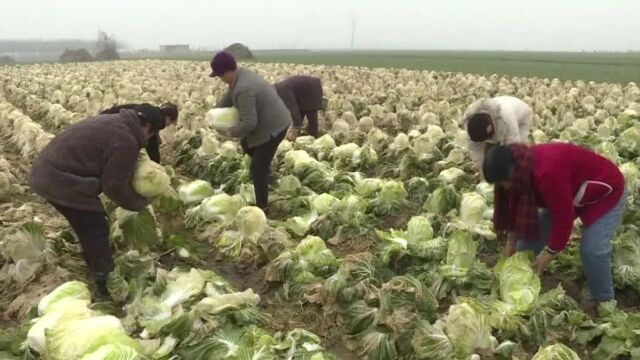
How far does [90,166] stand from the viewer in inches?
188

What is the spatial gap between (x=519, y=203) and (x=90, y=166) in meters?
3.35

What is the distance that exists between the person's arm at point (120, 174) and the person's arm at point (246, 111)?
1844mm

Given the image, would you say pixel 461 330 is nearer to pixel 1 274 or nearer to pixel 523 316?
pixel 523 316

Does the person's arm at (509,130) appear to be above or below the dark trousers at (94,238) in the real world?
above

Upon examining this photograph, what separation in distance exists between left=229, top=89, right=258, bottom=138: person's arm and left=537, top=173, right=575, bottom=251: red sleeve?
344 cm

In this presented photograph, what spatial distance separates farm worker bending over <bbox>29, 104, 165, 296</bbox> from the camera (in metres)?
4.75

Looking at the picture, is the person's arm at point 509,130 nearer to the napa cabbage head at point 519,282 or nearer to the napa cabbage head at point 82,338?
the napa cabbage head at point 519,282

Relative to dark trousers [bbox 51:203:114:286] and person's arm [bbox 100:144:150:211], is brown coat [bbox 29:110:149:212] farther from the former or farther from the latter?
dark trousers [bbox 51:203:114:286]

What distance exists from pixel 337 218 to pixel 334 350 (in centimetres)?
229

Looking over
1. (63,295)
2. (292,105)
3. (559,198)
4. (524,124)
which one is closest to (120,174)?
(63,295)

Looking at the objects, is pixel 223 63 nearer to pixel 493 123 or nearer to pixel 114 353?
pixel 493 123

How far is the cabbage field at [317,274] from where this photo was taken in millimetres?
4137

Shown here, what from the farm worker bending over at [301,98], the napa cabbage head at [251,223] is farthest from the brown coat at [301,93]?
the napa cabbage head at [251,223]

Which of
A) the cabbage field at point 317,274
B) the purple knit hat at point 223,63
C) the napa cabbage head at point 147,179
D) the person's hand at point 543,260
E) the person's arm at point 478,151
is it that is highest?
the purple knit hat at point 223,63
